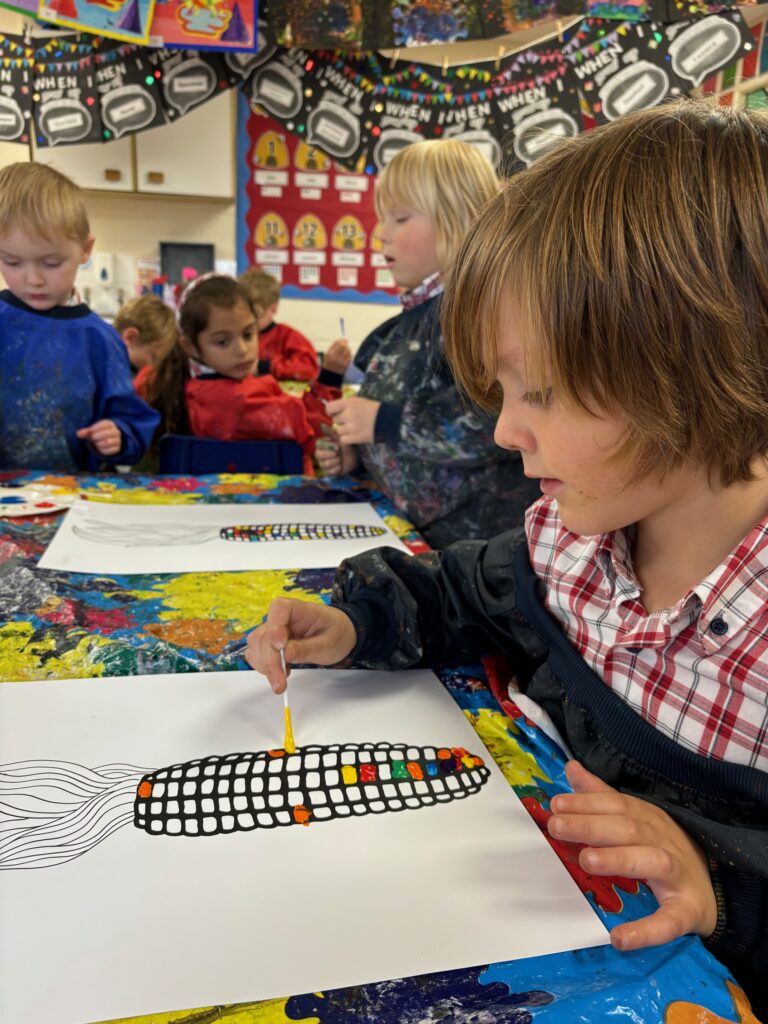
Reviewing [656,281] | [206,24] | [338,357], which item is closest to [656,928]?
[656,281]

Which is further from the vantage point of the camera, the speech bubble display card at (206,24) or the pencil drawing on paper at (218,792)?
the speech bubble display card at (206,24)

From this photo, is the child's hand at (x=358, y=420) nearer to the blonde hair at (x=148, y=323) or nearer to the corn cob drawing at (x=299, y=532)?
the corn cob drawing at (x=299, y=532)

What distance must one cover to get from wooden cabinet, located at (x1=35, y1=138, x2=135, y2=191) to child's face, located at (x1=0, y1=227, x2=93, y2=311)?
1.90 m

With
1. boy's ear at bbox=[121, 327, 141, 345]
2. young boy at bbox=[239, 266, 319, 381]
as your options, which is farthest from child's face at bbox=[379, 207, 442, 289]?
young boy at bbox=[239, 266, 319, 381]

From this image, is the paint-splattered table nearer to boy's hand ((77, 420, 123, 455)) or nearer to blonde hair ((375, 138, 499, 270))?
boy's hand ((77, 420, 123, 455))

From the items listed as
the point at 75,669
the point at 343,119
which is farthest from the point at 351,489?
the point at 343,119

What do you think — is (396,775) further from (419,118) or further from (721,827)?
(419,118)

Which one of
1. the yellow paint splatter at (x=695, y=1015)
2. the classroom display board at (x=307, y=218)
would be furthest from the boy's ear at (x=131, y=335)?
the yellow paint splatter at (x=695, y=1015)

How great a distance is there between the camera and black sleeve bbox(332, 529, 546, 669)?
59 cm

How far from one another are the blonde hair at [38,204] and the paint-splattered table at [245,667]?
38cm

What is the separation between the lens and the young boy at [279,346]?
2.38m

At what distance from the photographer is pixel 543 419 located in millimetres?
438

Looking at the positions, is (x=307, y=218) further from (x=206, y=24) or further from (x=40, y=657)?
(x=40, y=657)

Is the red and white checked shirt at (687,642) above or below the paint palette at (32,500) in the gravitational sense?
above
